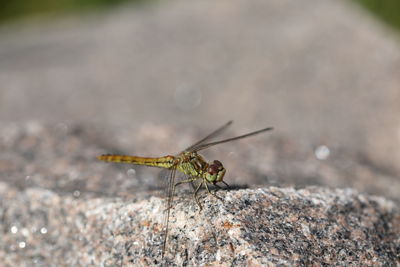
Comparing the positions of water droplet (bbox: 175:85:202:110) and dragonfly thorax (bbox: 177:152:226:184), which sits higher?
dragonfly thorax (bbox: 177:152:226:184)

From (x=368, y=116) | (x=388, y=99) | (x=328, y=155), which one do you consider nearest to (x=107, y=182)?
(x=328, y=155)

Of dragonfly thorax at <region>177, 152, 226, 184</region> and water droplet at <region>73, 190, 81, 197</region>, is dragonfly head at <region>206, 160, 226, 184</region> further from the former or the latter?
water droplet at <region>73, 190, 81, 197</region>

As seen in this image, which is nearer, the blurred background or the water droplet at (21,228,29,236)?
the water droplet at (21,228,29,236)

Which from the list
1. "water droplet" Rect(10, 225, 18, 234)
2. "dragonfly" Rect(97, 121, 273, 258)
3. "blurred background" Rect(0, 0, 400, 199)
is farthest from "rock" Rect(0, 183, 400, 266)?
"blurred background" Rect(0, 0, 400, 199)

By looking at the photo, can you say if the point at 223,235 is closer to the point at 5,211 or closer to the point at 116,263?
the point at 116,263

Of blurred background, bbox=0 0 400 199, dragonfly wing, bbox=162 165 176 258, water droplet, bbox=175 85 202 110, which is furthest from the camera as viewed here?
water droplet, bbox=175 85 202 110

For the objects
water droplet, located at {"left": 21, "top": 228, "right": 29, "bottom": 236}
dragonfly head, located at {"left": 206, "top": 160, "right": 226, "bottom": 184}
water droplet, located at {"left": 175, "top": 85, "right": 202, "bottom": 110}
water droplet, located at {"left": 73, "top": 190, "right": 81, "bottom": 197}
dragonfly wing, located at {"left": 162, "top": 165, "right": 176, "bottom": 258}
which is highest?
dragonfly head, located at {"left": 206, "top": 160, "right": 226, "bottom": 184}

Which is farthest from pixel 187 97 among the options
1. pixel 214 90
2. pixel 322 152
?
pixel 322 152

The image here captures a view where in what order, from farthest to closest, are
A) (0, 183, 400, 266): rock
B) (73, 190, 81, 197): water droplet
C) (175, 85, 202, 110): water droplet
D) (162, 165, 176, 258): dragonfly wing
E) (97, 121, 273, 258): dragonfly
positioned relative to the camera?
(175, 85, 202, 110): water droplet < (73, 190, 81, 197): water droplet < (97, 121, 273, 258): dragonfly < (162, 165, 176, 258): dragonfly wing < (0, 183, 400, 266): rock
